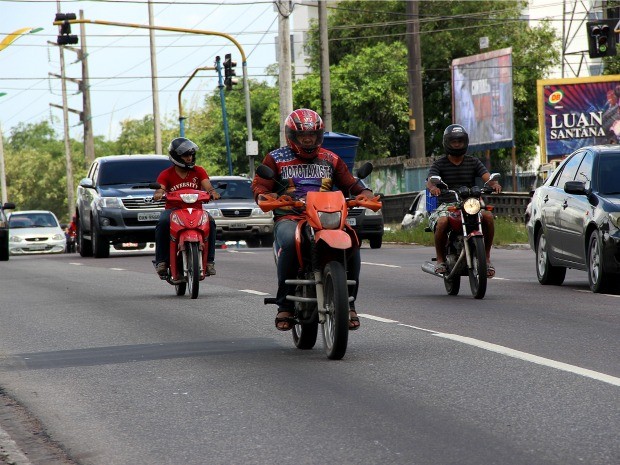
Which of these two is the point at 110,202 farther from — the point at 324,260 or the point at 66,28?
the point at 324,260

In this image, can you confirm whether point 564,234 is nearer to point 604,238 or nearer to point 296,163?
point 604,238

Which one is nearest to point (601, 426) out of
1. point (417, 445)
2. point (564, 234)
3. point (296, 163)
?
point (417, 445)

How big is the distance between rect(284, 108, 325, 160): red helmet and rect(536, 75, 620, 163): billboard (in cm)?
3894

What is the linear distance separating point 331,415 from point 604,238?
8113mm

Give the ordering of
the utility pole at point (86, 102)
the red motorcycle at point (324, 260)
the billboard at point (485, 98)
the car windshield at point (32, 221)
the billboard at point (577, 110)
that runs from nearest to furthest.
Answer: the red motorcycle at point (324, 260) → the car windshield at point (32, 221) → the billboard at point (577, 110) → the billboard at point (485, 98) → the utility pole at point (86, 102)

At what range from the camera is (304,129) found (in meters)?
9.91

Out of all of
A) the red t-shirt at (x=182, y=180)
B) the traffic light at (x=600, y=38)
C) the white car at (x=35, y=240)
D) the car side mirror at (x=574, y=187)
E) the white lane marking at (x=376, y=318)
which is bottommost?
the white car at (x=35, y=240)

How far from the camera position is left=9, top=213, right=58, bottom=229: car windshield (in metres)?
43.6

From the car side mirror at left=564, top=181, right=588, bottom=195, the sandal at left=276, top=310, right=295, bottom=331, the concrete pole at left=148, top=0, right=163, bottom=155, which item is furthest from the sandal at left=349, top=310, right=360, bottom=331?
the concrete pole at left=148, top=0, right=163, bottom=155

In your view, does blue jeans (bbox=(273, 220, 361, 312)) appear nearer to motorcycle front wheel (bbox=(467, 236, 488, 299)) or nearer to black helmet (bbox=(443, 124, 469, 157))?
motorcycle front wheel (bbox=(467, 236, 488, 299))

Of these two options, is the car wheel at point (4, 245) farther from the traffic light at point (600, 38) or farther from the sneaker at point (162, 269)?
the sneaker at point (162, 269)

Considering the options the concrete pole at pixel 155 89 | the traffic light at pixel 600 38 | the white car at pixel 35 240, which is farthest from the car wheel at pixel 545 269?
the concrete pole at pixel 155 89

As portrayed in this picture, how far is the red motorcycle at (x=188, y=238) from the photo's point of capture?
50.9 ft

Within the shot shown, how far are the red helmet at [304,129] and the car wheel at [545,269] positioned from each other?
7.62 meters
